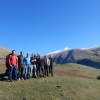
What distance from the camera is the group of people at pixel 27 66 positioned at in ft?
64.0

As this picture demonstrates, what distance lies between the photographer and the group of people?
1950cm

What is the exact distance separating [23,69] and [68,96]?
20.8 feet

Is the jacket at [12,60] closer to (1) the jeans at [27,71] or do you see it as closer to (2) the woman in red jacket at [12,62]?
(2) the woman in red jacket at [12,62]

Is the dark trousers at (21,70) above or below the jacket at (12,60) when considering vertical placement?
below

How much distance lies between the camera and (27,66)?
21797mm

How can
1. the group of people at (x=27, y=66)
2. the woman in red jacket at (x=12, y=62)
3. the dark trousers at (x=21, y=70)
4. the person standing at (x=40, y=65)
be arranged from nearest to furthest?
the woman in red jacket at (x=12, y=62)
the group of people at (x=27, y=66)
the dark trousers at (x=21, y=70)
the person standing at (x=40, y=65)

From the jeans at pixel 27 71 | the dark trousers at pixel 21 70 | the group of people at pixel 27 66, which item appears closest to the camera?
the group of people at pixel 27 66

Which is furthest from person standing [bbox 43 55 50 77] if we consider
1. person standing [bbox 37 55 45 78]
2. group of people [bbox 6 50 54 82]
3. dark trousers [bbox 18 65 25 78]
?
dark trousers [bbox 18 65 25 78]

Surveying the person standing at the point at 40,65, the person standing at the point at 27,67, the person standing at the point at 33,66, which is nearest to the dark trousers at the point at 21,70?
the person standing at the point at 27,67

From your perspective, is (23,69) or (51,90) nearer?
(51,90)

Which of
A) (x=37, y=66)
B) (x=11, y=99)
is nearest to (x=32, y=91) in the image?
(x=11, y=99)

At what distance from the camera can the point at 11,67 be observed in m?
19.3

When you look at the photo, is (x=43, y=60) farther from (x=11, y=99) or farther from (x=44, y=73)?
(x=11, y=99)

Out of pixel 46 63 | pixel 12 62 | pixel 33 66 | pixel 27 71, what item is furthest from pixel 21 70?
pixel 46 63
